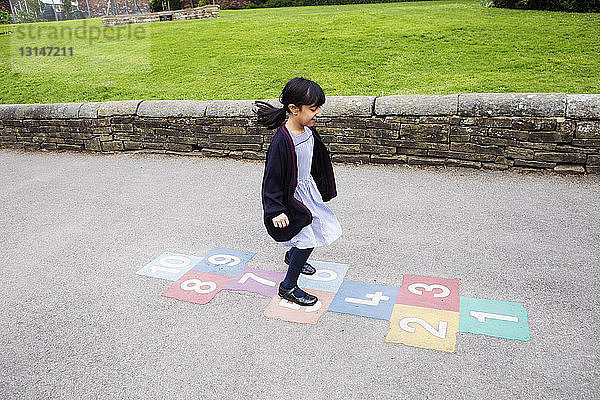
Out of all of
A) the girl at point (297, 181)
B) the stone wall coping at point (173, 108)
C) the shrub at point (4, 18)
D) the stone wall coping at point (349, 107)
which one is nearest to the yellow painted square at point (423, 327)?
the girl at point (297, 181)

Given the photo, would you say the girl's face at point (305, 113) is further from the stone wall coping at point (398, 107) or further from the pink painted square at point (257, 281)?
the stone wall coping at point (398, 107)

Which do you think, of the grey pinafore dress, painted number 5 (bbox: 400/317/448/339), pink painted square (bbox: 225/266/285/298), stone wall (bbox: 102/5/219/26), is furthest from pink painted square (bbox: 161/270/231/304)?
stone wall (bbox: 102/5/219/26)

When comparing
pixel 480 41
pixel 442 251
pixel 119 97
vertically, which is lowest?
pixel 442 251

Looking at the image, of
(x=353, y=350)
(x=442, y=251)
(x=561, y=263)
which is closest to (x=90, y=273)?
(x=353, y=350)

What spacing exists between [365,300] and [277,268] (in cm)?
94

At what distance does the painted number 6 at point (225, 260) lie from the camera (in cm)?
438

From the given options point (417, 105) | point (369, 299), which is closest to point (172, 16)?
point (417, 105)

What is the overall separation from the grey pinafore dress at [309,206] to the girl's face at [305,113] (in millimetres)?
138

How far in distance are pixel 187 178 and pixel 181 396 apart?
449cm

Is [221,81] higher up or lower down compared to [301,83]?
lower down

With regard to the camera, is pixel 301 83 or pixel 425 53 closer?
pixel 301 83

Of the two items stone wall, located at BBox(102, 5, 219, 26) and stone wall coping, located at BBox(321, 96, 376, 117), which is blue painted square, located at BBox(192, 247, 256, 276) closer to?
stone wall coping, located at BBox(321, 96, 376, 117)

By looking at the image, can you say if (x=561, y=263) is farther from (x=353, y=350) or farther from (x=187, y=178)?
(x=187, y=178)

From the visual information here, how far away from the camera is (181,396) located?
2781 millimetres
